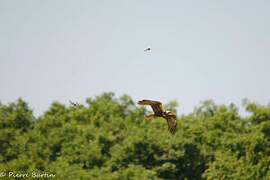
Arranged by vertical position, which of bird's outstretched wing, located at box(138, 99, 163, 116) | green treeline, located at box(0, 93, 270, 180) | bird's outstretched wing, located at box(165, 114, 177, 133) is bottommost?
bird's outstretched wing, located at box(165, 114, 177, 133)

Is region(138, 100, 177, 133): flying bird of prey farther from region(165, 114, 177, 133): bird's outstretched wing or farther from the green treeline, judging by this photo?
the green treeline

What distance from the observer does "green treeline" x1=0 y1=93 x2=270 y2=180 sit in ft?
120

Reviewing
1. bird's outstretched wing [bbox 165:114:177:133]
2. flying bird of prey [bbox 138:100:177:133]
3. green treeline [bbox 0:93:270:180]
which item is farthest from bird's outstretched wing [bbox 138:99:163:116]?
green treeline [bbox 0:93:270:180]

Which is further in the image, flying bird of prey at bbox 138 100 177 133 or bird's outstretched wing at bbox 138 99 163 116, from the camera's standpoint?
flying bird of prey at bbox 138 100 177 133

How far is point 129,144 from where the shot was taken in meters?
37.6

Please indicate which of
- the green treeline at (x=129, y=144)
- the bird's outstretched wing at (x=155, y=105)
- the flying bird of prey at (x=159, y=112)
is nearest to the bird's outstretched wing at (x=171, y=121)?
the flying bird of prey at (x=159, y=112)

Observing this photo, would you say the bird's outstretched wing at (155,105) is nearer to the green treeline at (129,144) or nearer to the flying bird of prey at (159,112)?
the flying bird of prey at (159,112)

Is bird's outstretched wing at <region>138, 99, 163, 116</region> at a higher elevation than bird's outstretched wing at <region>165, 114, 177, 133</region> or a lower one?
higher

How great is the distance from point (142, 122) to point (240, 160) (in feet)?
34.0

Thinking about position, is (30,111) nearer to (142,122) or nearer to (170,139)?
(142,122)

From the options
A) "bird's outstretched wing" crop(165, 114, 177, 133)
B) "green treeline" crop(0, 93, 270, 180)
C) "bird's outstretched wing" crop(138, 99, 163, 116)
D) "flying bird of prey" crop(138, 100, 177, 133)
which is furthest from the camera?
"green treeline" crop(0, 93, 270, 180)

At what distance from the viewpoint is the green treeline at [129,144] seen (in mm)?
36500

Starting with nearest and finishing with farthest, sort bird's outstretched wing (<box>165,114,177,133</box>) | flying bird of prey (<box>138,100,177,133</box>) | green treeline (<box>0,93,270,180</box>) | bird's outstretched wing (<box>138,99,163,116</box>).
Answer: bird's outstretched wing (<box>138,99,163,116</box>), flying bird of prey (<box>138,100,177,133</box>), bird's outstretched wing (<box>165,114,177,133</box>), green treeline (<box>0,93,270,180</box>)

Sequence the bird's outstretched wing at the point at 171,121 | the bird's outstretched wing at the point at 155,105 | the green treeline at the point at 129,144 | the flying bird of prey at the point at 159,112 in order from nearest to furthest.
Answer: the bird's outstretched wing at the point at 155,105 → the flying bird of prey at the point at 159,112 → the bird's outstretched wing at the point at 171,121 → the green treeline at the point at 129,144
